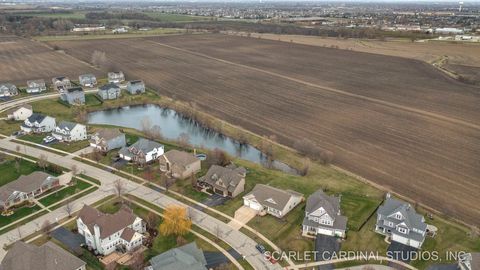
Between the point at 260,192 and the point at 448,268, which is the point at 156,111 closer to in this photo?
the point at 260,192

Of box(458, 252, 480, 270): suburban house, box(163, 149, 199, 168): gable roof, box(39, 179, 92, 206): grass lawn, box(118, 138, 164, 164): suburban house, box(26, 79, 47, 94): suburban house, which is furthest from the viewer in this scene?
box(26, 79, 47, 94): suburban house

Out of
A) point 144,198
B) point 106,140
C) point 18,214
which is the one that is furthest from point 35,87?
point 144,198

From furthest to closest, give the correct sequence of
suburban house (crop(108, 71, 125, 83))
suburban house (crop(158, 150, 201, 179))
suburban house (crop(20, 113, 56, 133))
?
suburban house (crop(108, 71, 125, 83))
suburban house (crop(20, 113, 56, 133))
suburban house (crop(158, 150, 201, 179))

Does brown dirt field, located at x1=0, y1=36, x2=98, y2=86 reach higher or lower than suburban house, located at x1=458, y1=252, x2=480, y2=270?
higher

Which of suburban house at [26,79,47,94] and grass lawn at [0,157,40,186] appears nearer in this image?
grass lawn at [0,157,40,186]

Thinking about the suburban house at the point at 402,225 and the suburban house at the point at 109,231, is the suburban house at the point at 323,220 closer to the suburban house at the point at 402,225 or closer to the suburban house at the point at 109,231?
the suburban house at the point at 402,225

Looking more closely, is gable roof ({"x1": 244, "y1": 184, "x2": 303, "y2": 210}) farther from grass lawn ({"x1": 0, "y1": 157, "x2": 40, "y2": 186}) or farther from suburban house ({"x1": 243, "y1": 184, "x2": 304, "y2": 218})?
grass lawn ({"x1": 0, "y1": 157, "x2": 40, "y2": 186})

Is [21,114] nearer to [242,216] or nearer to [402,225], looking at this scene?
[242,216]

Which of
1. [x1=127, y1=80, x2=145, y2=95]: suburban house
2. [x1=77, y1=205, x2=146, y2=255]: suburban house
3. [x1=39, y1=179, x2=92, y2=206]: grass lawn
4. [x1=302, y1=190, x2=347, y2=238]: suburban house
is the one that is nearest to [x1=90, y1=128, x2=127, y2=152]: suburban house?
[x1=39, y1=179, x2=92, y2=206]: grass lawn
